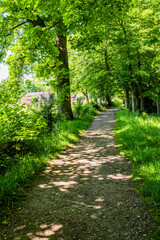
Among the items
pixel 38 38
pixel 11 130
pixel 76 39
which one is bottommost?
pixel 11 130

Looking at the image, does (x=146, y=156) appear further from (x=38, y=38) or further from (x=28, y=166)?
(x=38, y=38)

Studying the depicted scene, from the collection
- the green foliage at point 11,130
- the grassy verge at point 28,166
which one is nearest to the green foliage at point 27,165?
the grassy verge at point 28,166

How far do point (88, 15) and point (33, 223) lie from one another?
7807mm

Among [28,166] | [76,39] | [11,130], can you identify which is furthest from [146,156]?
[76,39]

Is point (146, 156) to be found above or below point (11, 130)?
below

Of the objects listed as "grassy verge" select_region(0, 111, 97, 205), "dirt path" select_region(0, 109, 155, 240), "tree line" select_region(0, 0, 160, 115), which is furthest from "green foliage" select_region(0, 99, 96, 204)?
"tree line" select_region(0, 0, 160, 115)

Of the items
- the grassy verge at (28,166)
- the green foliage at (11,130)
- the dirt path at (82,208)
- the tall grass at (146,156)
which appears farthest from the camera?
the green foliage at (11,130)

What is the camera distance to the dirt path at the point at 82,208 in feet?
9.63

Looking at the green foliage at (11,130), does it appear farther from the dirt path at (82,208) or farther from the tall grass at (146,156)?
the tall grass at (146,156)

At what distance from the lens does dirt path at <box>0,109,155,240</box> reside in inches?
116

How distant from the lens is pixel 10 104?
20.1ft

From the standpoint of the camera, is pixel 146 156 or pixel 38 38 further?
pixel 38 38

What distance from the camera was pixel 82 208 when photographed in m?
3.60

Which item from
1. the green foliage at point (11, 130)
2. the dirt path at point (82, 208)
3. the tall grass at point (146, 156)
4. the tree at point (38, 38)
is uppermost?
the tree at point (38, 38)
